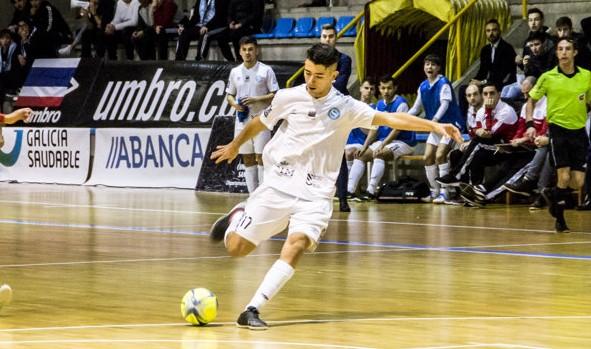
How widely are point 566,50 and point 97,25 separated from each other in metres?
14.0

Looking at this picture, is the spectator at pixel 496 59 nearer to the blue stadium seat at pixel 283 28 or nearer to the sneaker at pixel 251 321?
the blue stadium seat at pixel 283 28

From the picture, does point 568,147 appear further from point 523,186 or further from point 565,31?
point 565,31

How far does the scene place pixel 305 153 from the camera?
7.98 m

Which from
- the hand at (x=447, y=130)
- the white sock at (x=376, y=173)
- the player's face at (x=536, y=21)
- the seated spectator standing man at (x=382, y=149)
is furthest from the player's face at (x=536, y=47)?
the hand at (x=447, y=130)

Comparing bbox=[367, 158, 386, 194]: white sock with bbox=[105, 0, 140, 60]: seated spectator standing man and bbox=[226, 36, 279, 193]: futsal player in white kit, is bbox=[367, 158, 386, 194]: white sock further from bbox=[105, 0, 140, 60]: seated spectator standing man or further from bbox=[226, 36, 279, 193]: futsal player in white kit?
bbox=[105, 0, 140, 60]: seated spectator standing man

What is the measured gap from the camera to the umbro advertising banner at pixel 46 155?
24062mm

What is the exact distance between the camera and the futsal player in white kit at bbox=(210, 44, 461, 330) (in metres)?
7.79

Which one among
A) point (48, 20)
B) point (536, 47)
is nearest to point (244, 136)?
point (536, 47)

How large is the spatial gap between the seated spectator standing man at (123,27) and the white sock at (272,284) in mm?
18499

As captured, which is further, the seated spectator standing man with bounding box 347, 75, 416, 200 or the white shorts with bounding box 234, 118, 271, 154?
the seated spectator standing man with bounding box 347, 75, 416, 200

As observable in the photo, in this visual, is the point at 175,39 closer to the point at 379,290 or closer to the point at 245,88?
the point at 245,88

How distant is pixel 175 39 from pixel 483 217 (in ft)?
37.2

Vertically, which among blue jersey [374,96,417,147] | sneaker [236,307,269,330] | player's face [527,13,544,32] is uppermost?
player's face [527,13,544,32]

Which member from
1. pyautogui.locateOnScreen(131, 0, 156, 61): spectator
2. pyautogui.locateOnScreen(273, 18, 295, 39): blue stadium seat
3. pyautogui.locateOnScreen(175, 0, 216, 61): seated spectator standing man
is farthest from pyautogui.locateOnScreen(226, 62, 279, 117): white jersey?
pyautogui.locateOnScreen(131, 0, 156, 61): spectator
